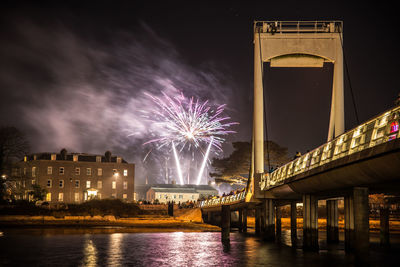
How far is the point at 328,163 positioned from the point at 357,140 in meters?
3.40

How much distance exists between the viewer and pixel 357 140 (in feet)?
63.6

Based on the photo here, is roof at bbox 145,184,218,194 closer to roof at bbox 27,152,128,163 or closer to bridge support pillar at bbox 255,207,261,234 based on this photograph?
roof at bbox 27,152,128,163

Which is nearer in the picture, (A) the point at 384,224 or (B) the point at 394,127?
(B) the point at 394,127

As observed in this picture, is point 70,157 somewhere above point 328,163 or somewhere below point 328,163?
above

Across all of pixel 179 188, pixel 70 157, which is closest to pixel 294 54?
pixel 70 157

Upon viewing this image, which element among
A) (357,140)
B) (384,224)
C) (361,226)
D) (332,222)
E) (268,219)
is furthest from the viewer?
(268,219)

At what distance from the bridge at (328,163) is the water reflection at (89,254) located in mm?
13378

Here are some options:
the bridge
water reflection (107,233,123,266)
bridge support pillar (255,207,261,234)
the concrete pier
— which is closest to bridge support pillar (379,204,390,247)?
the bridge

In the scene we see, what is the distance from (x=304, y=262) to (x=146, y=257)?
10204 millimetres

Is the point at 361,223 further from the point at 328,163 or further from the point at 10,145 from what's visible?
the point at 10,145

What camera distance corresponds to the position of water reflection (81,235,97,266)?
27.1 m

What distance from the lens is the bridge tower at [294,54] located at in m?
38.6

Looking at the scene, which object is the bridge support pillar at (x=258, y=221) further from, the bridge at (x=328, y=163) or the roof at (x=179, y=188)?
the roof at (x=179, y=188)

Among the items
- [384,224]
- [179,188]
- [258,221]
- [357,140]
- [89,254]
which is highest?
[357,140]
